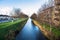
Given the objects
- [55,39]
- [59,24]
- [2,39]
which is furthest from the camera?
[59,24]

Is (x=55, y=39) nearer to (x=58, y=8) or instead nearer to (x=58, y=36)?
(x=58, y=36)

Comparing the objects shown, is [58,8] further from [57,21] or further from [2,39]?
[2,39]

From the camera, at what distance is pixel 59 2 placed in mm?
29422

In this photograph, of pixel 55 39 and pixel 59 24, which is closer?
pixel 55 39

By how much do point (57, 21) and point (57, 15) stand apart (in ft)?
3.87

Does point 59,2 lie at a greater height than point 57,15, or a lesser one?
greater

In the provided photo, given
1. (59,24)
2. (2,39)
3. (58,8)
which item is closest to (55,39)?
(2,39)

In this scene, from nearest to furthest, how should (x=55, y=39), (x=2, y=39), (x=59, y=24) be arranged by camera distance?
(x=2, y=39)
(x=55, y=39)
(x=59, y=24)

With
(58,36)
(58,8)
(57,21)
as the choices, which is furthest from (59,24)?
(58,36)

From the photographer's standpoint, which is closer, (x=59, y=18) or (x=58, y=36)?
(x=58, y=36)

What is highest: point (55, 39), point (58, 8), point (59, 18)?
point (58, 8)

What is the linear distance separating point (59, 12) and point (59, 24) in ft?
7.11

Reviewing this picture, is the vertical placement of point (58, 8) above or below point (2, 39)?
above

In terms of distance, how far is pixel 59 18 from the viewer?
1124 inches
